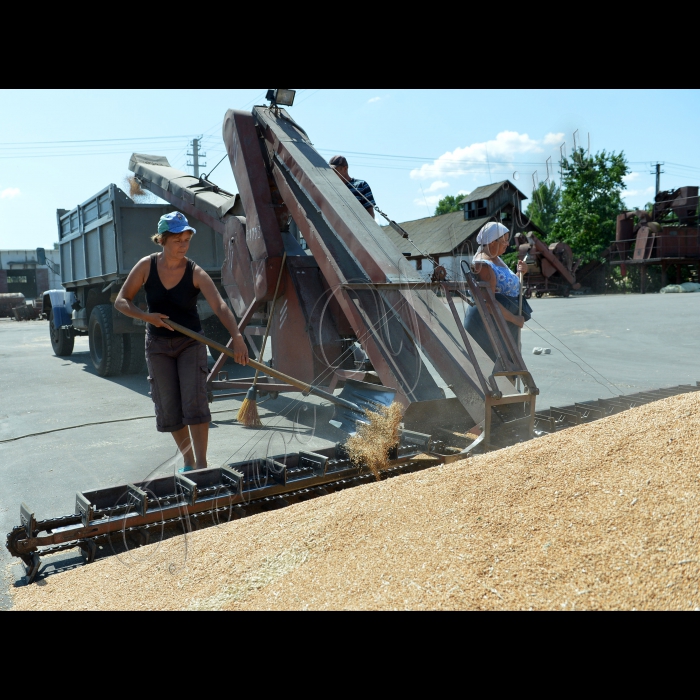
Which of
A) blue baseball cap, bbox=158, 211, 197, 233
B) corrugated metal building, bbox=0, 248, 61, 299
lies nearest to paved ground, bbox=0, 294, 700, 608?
blue baseball cap, bbox=158, 211, 197, 233

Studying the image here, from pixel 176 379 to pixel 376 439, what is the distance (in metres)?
1.36

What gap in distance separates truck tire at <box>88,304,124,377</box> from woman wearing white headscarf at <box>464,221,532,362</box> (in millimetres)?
6278

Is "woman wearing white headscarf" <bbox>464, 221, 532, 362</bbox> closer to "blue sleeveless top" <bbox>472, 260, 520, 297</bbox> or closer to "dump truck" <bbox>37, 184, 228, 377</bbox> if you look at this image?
"blue sleeveless top" <bbox>472, 260, 520, 297</bbox>

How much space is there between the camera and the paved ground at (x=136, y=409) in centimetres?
463

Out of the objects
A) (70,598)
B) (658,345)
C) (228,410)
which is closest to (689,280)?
(658,345)

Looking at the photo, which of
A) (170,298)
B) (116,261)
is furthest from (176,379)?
(116,261)

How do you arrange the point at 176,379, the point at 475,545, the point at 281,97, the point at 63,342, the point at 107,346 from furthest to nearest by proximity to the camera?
1. the point at 63,342
2. the point at 107,346
3. the point at 281,97
4. the point at 176,379
5. the point at 475,545

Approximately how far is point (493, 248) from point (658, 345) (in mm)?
7415

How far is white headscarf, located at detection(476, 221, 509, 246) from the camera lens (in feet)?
15.7

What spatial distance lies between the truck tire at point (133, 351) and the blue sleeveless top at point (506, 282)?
6.31 metres

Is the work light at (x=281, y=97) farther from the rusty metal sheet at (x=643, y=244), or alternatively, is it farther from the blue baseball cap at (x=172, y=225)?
the rusty metal sheet at (x=643, y=244)

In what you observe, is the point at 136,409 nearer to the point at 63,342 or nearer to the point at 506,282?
the point at 506,282

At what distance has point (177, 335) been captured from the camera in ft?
13.3

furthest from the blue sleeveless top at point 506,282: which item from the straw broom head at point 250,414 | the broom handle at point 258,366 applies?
the straw broom head at point 250,414
